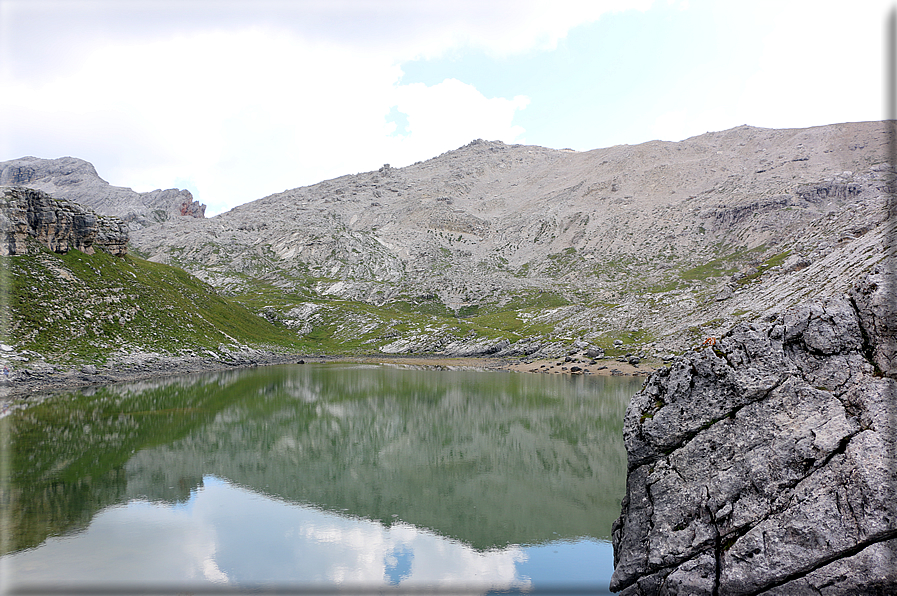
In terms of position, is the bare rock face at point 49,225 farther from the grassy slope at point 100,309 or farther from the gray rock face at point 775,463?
the gray rock face at point 775,463

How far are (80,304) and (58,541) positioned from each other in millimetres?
84659

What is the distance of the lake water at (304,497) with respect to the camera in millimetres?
20000

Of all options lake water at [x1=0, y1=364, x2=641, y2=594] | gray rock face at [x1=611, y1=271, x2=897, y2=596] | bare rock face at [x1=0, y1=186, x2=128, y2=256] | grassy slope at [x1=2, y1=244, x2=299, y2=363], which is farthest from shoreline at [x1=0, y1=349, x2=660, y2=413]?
gray rock face at [x1=611, y1=271, x2=897, y2=596]

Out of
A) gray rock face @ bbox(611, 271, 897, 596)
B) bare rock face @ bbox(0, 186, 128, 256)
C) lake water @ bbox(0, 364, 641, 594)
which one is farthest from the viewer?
bare rock face @ bbox(0, 186, 128, 256)

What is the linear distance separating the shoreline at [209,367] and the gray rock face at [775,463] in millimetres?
35644

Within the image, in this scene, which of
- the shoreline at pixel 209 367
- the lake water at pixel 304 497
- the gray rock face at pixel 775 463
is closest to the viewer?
the gray rock face at pixel 775 463

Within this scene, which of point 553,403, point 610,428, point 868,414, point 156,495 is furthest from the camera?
point 553,403

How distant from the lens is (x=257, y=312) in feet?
548

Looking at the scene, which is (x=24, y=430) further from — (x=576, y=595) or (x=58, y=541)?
(x=576, y=595)

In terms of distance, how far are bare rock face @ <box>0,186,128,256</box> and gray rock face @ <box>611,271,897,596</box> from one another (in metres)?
115

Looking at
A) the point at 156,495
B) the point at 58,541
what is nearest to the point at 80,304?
the point at 156,495

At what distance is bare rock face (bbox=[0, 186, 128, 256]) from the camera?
299ft

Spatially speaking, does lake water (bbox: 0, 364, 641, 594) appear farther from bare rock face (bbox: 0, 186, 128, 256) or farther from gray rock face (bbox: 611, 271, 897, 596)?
bare rock face (bbox: 0, 186, 128, 256)

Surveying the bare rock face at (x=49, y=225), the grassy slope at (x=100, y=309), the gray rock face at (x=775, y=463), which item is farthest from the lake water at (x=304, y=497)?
the bare rock face at (x=49, y=225)
